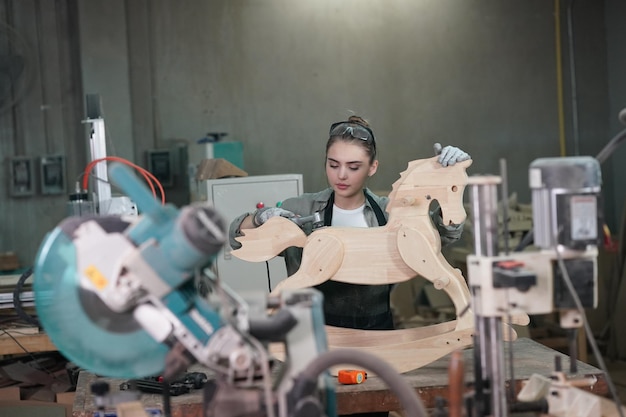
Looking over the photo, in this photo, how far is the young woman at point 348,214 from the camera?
3.39 m

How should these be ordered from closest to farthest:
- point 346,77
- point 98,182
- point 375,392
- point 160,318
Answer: point 160,318, point 375,392, point 98,182, point 346,77

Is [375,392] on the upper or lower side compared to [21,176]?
lower

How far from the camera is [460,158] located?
326 cm

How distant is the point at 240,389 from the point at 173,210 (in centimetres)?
37

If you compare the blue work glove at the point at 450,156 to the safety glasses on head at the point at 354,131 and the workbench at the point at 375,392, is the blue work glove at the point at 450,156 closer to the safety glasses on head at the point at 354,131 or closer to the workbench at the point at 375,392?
the safety glasses on head at the point at 354,131

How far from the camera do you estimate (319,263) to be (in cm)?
323

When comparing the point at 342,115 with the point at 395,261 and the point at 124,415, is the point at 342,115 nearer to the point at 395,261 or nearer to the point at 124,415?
the point at 395,261

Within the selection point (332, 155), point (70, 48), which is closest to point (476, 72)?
point (70, 48)

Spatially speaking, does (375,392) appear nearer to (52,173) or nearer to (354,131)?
(354,131)

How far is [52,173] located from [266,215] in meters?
3.34

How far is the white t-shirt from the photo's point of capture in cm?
351

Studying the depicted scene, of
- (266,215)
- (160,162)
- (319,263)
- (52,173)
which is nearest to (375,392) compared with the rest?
(319,263)

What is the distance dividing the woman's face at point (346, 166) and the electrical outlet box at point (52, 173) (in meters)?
3.34

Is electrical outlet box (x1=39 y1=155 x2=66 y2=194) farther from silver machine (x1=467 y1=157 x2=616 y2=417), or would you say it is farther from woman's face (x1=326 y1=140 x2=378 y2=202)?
silver machine (x1=467 y1=157 x2=616 y2=417)
